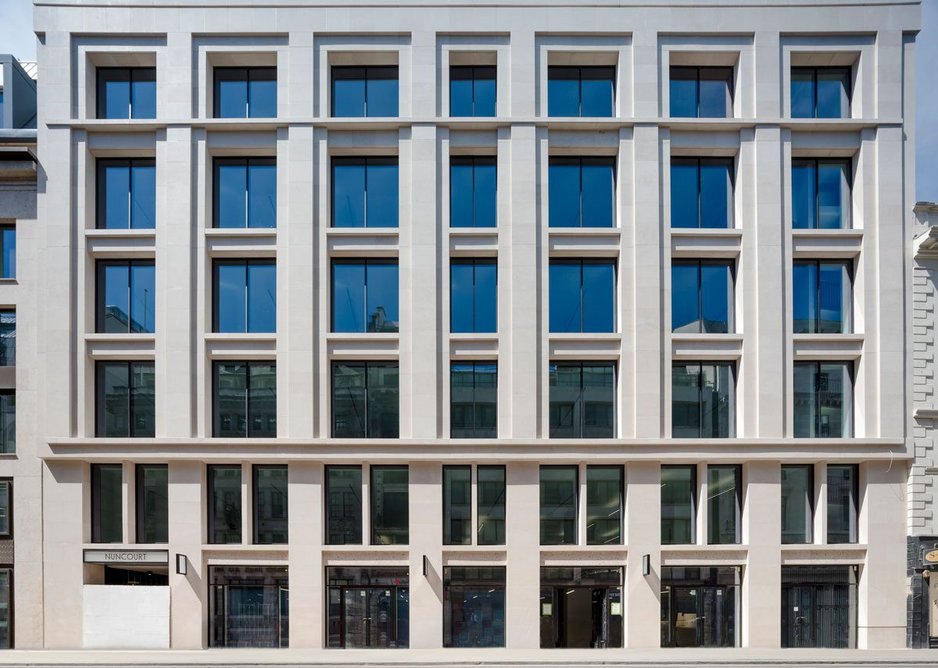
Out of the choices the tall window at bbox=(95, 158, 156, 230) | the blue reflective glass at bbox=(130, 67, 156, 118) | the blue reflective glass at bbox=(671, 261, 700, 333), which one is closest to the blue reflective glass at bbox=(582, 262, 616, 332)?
the blue reflective glass at bbox=(671, 261, 700, 333)

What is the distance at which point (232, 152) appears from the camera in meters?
24.6

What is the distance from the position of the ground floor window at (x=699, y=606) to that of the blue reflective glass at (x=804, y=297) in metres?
8.17

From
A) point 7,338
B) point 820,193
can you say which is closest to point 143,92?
point 7,338

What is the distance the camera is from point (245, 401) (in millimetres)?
24172

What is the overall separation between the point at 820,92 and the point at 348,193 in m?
16.2

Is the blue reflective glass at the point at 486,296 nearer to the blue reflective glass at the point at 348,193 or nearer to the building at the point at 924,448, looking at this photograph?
the blue reflective glass at the point at 348,193

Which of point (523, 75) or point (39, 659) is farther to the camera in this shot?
point (523, 75)

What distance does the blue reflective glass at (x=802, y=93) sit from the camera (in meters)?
24.8

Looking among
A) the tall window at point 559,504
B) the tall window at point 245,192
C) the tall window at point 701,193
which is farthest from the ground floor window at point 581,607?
the tall window at point 245,192

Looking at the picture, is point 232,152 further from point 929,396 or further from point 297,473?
point 929,396

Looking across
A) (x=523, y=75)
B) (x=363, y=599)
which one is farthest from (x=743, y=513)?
(x=523, y=75)

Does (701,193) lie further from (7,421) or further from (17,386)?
(7,421)

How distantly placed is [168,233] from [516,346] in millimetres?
11821

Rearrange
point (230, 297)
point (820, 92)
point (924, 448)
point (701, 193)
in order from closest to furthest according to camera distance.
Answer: point (924, 448) < point (230, 297) < point (701, 193) < point (820, 92)
